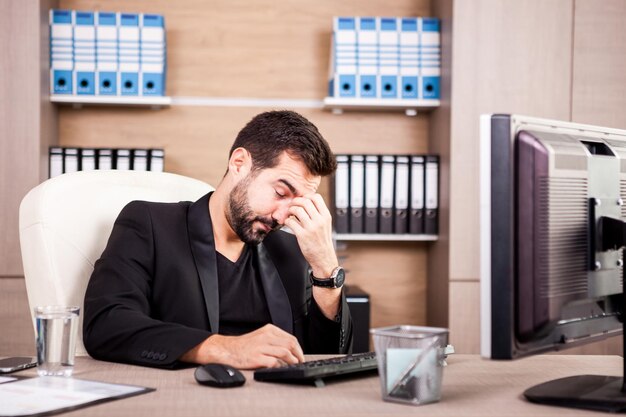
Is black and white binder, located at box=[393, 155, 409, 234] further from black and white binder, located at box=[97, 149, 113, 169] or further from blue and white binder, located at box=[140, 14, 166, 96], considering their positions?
black and white binder, located at box=[97, 149, 113, 169]

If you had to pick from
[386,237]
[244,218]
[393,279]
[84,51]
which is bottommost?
[393,279]

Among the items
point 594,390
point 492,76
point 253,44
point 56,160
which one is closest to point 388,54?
point 492,76

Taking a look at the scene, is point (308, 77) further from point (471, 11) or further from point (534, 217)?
point (534, 217)

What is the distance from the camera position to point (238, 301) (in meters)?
1.89

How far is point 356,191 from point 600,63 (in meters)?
1.19

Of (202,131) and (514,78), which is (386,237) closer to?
(514,78)

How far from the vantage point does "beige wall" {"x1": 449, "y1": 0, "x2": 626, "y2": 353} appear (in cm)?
339

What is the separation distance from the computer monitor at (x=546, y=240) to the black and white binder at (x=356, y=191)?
2.27 m

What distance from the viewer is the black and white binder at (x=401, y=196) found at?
354 centimetres

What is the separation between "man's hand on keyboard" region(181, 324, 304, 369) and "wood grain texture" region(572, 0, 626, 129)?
246 centimetres

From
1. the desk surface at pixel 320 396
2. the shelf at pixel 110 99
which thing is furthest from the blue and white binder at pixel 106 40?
the desk surface at pixel 320 396

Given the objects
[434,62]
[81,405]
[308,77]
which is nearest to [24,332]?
[308,77]

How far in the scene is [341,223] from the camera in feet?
11.6

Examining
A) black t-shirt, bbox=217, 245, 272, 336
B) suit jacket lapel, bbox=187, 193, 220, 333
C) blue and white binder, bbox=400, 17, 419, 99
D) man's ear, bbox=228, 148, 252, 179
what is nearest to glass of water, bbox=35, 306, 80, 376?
suit jacket lapel, bbox=187, 193, 220, 333
